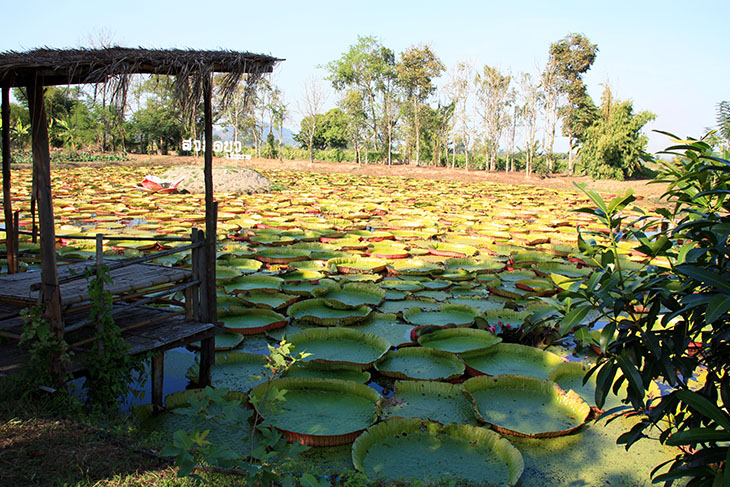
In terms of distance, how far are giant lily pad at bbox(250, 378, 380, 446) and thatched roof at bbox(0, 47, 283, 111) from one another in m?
1.92

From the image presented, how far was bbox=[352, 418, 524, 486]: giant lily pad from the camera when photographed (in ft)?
8.70

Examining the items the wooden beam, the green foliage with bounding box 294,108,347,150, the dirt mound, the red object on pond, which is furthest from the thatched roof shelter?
the green foliage with bounding box 294,108,347,150

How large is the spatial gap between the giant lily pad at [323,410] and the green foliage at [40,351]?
108 centimetres

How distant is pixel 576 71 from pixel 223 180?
2314cm

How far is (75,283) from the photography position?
128 inches

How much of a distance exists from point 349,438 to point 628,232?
1988 mm

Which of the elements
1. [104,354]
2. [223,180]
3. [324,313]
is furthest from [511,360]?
[223,180]

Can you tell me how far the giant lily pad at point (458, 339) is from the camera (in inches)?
172

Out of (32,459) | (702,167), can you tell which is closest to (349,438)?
(32,459)

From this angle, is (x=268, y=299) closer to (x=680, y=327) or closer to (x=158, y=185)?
(x=680, y=327)

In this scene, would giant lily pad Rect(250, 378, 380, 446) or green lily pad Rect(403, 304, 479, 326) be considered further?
green lily pad Rect(403, 304, 479, 326)

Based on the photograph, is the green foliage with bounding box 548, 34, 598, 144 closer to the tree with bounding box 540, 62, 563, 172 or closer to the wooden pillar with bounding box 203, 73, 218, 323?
the tree with bounding box 540, 62, 563, 172

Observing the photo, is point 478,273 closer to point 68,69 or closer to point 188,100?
point 188,100

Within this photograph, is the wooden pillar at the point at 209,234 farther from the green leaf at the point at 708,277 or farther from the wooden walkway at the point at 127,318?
the green leaf at the point at 708,277
